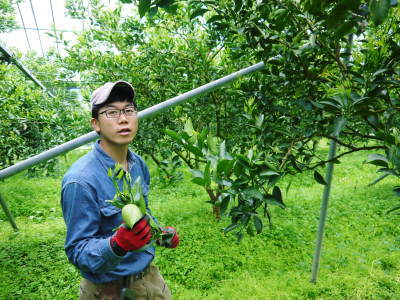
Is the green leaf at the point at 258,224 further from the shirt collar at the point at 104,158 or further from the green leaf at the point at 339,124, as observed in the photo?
the shirt collar at the point at 104,158

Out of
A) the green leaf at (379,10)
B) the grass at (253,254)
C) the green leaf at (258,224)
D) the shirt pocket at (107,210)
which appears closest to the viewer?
the green leaf at (379,10)

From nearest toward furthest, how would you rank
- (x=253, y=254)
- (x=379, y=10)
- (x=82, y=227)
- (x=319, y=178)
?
1. (x=379, y=10)
2. (x=82, y=227)
3. (x=319, y=178)
4. (x=253, y=254)

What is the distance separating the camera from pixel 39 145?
10.7 feet

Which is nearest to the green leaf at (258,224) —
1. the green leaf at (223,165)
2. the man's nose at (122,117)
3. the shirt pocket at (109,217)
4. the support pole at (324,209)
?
the green leaf at (223,165)

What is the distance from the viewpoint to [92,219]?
129 cm

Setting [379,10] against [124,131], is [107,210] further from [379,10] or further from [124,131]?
[379,10]

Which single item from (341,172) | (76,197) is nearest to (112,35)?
(76,197)

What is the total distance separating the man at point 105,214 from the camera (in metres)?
1.19

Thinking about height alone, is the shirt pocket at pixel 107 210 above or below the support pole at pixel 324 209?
above

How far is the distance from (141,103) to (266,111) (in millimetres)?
2094

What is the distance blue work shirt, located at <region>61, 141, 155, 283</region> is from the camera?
3.89ft

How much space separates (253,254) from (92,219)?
8.88 ft

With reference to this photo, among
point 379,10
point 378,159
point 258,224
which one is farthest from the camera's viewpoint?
point 258,224

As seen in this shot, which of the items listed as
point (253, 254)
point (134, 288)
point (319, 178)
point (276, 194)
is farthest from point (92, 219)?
point (253, 254)
